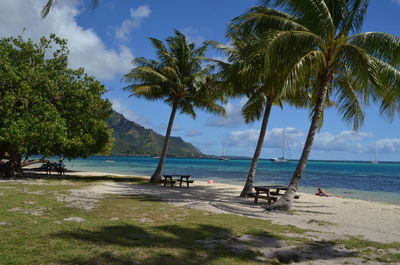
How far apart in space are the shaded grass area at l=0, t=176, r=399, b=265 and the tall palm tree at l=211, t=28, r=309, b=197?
602 cm

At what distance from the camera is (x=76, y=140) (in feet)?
55.4

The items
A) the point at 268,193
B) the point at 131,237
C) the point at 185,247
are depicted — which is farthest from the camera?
the point at 268,193

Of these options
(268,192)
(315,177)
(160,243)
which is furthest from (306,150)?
(315,177)


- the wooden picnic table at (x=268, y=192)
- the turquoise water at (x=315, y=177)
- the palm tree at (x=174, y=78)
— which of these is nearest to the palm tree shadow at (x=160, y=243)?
the wooden picnic table at (x=268, y=192)

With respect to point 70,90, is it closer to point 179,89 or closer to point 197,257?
point 179,89

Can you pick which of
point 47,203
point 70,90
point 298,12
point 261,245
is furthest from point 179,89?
point 261,245

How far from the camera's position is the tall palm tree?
494 inches

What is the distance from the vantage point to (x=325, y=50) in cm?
1042

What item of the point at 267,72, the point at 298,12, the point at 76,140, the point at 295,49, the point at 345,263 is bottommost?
the point at 345,263

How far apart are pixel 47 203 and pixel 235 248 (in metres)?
6.13

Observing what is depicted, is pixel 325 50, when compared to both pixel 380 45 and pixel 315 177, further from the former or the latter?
pixel 315 177

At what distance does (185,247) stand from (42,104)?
13275 millimetres

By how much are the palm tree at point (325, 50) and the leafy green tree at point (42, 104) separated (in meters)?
10.5

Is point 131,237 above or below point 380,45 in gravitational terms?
below
